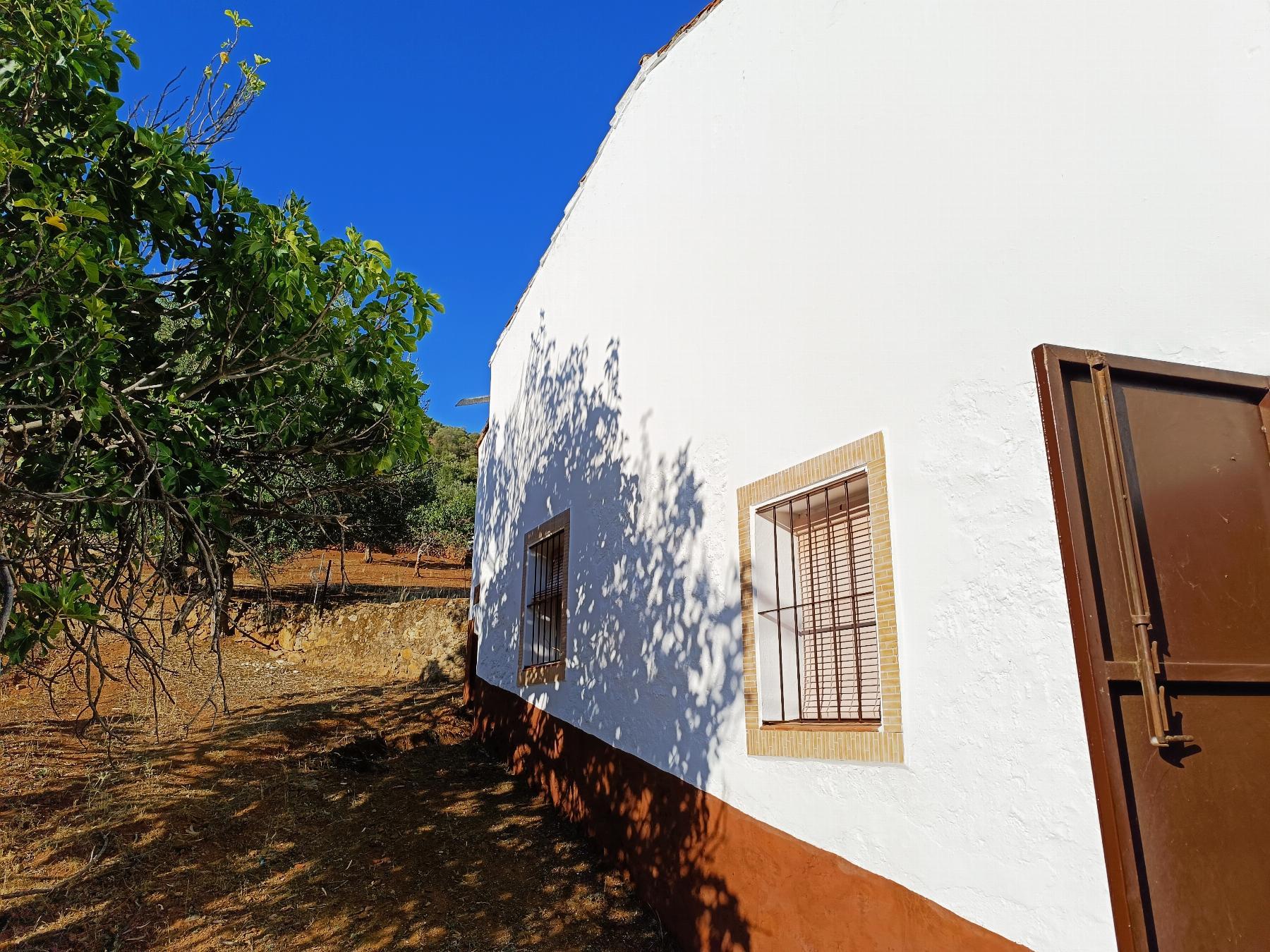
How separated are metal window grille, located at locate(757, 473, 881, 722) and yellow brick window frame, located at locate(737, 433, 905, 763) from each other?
0.09 meters

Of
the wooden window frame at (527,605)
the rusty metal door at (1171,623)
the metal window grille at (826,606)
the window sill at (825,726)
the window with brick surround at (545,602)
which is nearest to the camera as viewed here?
the rusty metal door at (1171,623)

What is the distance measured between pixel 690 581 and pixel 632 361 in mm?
2045

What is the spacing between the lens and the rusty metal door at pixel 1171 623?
2.16 meters

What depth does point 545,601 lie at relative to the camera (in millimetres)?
7539

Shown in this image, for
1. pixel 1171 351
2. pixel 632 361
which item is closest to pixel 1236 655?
pixel 1171 351

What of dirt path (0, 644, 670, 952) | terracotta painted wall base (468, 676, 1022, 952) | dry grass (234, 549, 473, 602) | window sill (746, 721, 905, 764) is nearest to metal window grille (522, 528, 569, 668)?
terracotta painted wall base (468, 676, 1022, 952)

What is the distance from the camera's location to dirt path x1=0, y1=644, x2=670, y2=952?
14.5 ft

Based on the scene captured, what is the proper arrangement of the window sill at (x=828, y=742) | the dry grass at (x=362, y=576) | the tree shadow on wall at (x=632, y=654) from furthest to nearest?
the dry grass at (x=362, y=576), the tree shadow on wall at (x=632, y=654), the window sill at (x=828, y=742)

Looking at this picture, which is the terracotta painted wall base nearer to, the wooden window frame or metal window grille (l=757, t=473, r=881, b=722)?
the wooden window frame

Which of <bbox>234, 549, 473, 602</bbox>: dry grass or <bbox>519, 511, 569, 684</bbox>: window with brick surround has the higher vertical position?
<bbox>234, 549, 473, 602</bbox>: dry grass

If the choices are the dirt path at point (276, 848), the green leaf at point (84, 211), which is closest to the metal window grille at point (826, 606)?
the dirt path at point (276, 848)

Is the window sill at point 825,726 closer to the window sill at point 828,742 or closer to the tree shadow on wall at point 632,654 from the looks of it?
the window sill at point 828,742

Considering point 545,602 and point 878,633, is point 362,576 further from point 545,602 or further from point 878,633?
point 878,633

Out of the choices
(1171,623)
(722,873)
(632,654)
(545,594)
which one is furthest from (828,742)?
(545,594)
